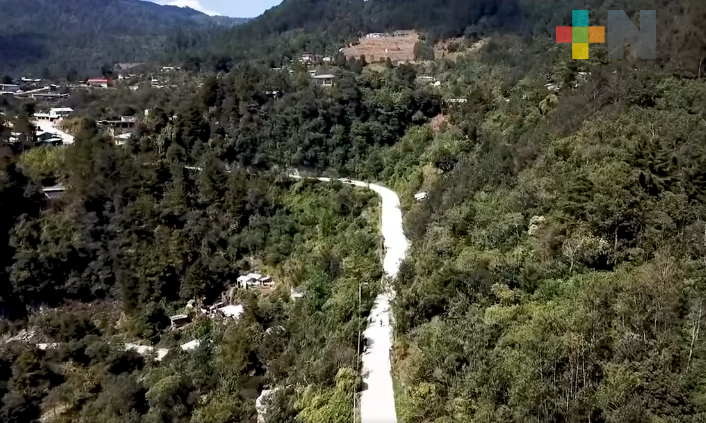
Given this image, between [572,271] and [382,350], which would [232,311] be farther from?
[572,271]

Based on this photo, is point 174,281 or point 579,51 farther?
point 579,51

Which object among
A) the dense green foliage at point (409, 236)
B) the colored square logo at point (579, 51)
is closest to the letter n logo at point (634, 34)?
the dense green foliage at point (409, 236)

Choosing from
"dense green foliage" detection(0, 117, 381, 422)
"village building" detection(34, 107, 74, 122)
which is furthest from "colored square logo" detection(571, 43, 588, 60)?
"village building" detection(34, 107, 74, 122)

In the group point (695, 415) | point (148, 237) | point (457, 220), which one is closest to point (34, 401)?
point (148, 237)

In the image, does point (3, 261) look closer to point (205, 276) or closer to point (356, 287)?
point (205, 276)

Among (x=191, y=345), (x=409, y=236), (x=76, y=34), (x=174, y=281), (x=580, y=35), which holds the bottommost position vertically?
(x=191, y=345)

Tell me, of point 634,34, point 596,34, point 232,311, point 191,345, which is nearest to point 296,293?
point 232,311

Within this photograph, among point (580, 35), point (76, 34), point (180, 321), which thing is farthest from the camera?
point (76, 34)
